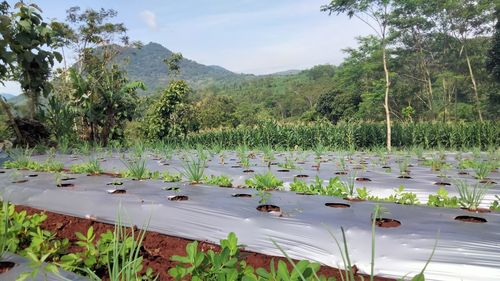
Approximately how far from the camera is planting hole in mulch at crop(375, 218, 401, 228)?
5.71 ft

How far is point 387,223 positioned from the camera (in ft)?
5.82

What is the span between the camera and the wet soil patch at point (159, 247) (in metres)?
1.44

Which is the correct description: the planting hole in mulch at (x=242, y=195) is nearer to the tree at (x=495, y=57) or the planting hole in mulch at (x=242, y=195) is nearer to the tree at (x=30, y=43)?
the tree at (x=30, y=43)

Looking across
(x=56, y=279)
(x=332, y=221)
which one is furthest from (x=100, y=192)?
(x=332, y=221)

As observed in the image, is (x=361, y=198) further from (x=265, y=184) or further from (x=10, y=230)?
(x=10, y=230)

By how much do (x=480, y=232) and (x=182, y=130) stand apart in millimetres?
12008

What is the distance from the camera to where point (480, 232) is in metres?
1.56

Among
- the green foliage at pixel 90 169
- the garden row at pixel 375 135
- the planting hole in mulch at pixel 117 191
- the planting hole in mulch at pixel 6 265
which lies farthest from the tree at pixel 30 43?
the garden row at pixel 375 135

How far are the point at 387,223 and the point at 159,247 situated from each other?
3.83 feet

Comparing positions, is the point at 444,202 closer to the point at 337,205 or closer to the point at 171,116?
the point at 337,205

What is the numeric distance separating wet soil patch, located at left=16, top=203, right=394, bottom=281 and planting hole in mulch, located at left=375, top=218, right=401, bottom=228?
1.46 feet

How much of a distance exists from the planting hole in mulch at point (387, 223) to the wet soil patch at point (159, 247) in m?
0.44

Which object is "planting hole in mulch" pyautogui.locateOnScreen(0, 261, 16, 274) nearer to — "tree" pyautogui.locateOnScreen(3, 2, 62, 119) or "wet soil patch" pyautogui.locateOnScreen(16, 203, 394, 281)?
"wet soil patch" pyautogui.locateOnScreen(16, 203, 394, 281)

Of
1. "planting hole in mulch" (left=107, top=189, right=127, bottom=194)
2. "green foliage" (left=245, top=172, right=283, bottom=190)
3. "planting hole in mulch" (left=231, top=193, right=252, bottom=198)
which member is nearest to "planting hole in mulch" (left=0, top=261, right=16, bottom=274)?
"planting hole in mulch" (left=107, top=189, right=127, bottom=194)
